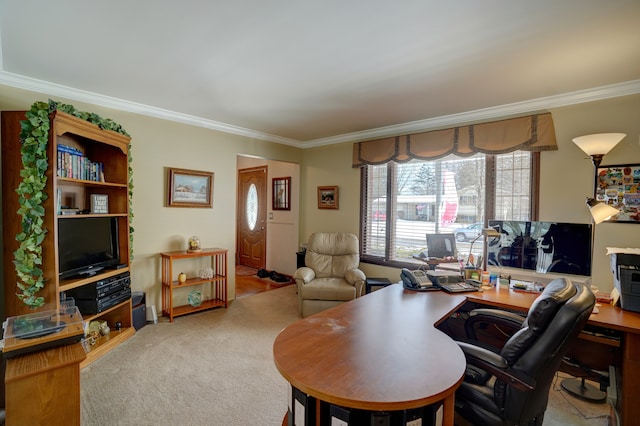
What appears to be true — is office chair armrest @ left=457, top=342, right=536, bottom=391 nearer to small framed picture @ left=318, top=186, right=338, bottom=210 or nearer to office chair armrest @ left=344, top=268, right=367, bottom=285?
office chair armrest @ left=344, top=268, right=367, bottom=285

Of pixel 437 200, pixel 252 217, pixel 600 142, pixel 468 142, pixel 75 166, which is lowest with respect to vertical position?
pixel 252 217


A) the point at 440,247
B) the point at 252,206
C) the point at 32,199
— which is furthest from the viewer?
the point at 252,206

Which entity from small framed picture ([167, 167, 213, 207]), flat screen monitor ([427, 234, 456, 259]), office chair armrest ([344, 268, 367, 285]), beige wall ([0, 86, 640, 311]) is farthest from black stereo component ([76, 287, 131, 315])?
flat screen monitor ([427, 234, 456, 259])

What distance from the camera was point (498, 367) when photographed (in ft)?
4.51

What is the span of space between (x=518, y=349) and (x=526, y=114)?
277 centimetres

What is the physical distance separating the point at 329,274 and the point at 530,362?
2.92 metres

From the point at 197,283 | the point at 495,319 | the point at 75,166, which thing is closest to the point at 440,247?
the point at 495,319

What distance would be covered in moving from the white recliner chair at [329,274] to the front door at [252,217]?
2241 millimetres

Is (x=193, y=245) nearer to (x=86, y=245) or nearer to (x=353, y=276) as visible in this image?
(x=86, y=245)

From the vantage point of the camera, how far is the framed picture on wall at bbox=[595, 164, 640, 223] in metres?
2.60

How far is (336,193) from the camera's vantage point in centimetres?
475

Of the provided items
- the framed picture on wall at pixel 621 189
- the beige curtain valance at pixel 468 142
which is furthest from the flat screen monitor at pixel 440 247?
the framed picture on wall at pixel 621 189

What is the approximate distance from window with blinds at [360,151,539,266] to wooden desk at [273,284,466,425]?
1778 millimetres

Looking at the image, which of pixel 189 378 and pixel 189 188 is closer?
pixel 189 378
